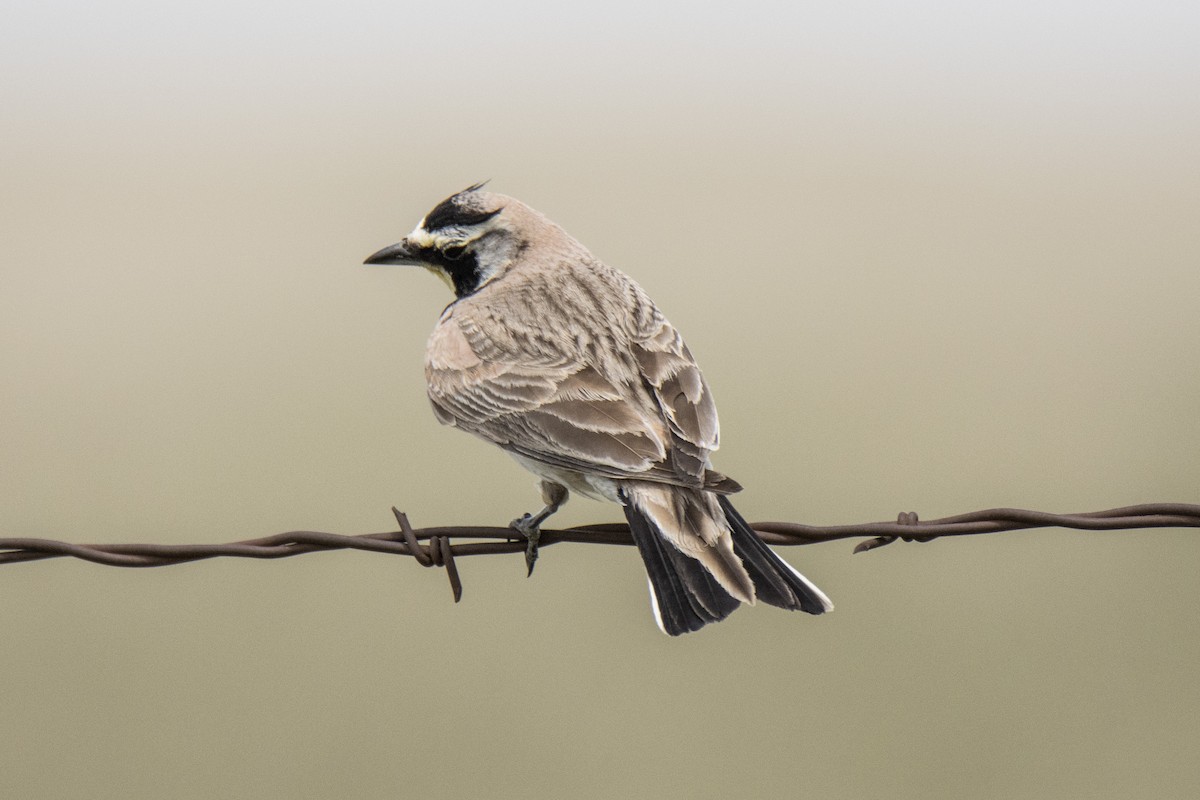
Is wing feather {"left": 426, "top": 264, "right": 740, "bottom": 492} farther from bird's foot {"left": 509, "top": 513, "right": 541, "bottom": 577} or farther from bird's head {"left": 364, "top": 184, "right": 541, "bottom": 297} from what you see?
bird's head {"left": 364, "top": 184, "right": 541, "bottom": 297}

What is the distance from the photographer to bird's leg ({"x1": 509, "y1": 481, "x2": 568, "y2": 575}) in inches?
183

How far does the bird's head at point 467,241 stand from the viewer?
6609 mm

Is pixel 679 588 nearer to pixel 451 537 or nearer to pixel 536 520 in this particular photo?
pixel 536 520

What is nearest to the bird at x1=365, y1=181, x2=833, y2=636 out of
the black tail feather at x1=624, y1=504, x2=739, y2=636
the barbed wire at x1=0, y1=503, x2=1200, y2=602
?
the black tail feather at x1=624, y1=504, x2=739, y2=636

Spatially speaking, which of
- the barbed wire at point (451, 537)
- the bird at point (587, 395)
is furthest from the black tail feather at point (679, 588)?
the barbed wire at point (451, 537)

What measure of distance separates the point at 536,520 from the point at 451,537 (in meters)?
0.59

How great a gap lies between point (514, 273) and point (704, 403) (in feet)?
5.10

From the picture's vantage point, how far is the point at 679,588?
4.46 m

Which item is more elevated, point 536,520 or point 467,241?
point 467,241

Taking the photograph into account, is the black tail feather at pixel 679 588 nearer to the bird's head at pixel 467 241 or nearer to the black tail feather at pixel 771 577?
the black tail feather at pixel 771 577

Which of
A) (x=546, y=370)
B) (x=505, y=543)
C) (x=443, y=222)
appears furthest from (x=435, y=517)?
(x=505, y=543)

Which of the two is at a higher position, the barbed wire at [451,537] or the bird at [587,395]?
the bird at [587,395]

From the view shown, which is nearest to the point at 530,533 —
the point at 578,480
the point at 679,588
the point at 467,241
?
the point at 578,480

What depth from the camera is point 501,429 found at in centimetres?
530
